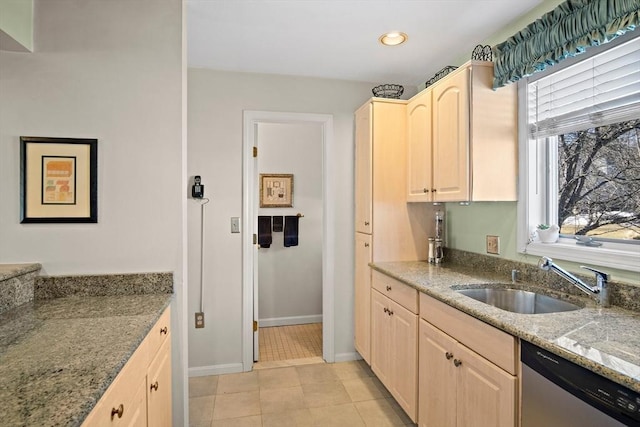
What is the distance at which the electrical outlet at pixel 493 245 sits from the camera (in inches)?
82.8

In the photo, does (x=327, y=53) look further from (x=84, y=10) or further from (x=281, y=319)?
(x=281, y=319)

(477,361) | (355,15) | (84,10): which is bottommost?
(477,361)

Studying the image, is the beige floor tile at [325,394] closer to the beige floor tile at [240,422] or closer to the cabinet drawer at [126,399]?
the beige floor tile at [240,422]

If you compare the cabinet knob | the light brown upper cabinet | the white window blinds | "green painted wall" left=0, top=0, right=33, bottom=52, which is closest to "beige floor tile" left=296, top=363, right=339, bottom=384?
the light brown upper cabinet

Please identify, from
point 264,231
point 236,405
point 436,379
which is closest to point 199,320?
point 236,405

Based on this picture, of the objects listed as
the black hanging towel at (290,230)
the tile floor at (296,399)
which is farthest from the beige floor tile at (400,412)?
the black hanging towel at (290,230)

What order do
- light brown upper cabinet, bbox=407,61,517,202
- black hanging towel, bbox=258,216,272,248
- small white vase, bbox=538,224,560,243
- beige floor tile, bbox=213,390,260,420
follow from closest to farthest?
small white vase, bbox=538,224,560,243
light brown upper cabinet, bbox=407,61,517,202
beige floor tile, bbox=213,390,260,420
black hanging towel, bbox=258,216,272,248

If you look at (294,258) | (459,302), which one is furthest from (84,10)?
(294,258)

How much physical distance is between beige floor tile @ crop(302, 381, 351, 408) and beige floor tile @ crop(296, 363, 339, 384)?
0.06 m

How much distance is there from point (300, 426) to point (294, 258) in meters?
1.99

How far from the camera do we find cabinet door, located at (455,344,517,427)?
1208 mm

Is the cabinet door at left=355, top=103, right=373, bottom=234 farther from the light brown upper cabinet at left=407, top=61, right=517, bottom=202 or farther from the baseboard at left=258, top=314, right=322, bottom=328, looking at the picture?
the baseboard at left=258, top=314, right=322, bottom=328

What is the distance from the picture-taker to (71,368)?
896 mm

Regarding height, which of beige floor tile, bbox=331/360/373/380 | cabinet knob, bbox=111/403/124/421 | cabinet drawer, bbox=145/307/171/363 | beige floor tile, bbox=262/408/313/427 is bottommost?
beige floor tile, bbox=262/408/313/427
